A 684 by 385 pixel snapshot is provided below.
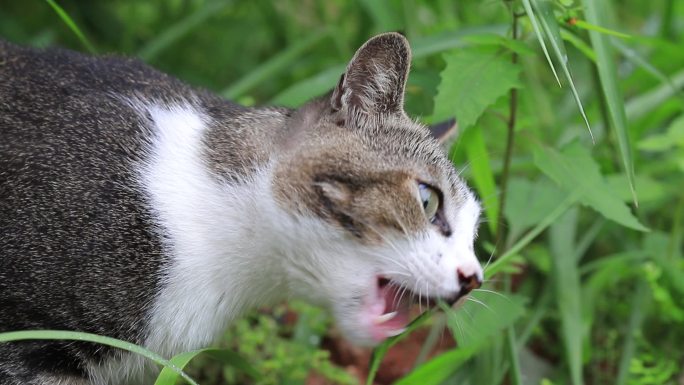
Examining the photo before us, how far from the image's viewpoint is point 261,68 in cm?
357

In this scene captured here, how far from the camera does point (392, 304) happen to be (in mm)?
2152

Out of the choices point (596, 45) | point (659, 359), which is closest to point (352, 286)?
point (596, 45)

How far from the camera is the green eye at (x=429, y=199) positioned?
2.12 m

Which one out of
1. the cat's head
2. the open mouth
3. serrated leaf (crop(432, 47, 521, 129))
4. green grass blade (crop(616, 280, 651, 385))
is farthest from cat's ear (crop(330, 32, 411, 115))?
green grass blade (crop(616, 280, 651, 385))

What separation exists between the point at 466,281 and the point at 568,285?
1.14 m

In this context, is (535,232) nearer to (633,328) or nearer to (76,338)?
(633,328)

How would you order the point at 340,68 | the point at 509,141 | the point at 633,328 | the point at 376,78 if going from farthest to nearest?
the point at 340,68, the point at 633,328, the point at 509,141, the point at 376,78

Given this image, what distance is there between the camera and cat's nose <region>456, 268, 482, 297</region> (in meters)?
2.03

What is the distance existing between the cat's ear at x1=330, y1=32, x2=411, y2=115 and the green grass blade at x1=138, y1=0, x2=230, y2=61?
5.43 feet

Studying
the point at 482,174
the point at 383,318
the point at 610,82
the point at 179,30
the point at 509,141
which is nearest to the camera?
the point at 383,318

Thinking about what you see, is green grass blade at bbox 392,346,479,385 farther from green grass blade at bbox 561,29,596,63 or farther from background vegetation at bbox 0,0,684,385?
green grass blade at bbox 561,29,596,63

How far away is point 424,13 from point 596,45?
1884 mm

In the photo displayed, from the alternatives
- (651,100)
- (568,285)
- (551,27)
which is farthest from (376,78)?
(651,100)

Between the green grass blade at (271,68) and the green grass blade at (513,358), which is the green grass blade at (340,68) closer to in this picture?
the green grass blade at (271,68)
